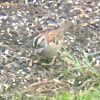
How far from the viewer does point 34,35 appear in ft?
18.0

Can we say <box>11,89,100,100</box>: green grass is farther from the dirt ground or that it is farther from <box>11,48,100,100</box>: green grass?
the dirt ground

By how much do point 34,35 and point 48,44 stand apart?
470 mm

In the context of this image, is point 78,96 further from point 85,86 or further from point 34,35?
point 34,35

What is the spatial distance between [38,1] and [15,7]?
43cm

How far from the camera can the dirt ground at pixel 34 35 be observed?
4.71m

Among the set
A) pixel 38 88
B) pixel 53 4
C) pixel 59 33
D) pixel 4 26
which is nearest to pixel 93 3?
pixel 53 4

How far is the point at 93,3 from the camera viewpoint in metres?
6.05

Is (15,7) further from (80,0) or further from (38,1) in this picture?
(80,0)

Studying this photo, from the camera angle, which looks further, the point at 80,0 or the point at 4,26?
Result: the point at 80,0

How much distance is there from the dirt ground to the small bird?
0.16 metres

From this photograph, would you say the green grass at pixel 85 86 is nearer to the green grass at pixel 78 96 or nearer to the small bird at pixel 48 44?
the green grass at pixel 78 96

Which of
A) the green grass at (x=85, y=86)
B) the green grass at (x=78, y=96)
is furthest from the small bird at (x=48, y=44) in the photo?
the green grass at (x=78, y=96)

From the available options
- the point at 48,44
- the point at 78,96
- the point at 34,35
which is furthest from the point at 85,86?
the point at 34,35

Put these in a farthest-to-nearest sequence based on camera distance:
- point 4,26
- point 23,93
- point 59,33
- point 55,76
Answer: point 4,26, point 59,33, point 55,76, point 23,93
